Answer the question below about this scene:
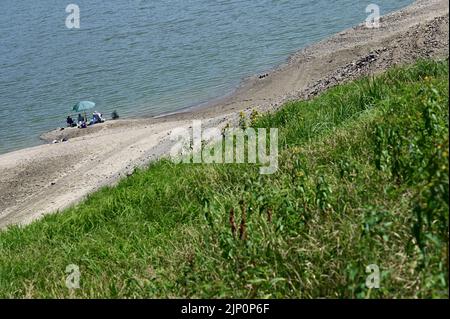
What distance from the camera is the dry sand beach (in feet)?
65.4

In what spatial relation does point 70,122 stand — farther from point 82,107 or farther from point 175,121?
point 175,121

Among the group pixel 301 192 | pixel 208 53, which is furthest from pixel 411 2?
pixel 301 192

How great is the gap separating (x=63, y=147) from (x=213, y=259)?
20.9m

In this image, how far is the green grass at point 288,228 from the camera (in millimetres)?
5699

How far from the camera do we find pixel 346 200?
7.58m

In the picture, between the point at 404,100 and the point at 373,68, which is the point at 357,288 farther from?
the point at 373,68

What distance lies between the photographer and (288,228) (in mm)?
7395

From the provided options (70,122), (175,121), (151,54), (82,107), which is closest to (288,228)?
(175,121)

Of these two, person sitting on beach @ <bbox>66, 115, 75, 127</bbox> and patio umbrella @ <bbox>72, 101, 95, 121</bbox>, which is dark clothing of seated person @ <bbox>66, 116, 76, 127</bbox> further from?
patio umbrella @ <bbox>72, 101, 95, 121</bbox>

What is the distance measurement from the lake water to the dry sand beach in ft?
7.08

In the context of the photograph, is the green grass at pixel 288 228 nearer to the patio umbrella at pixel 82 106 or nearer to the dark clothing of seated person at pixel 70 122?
the patio umbrella at pixel 82 106

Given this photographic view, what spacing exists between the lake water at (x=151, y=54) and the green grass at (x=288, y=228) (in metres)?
18.4

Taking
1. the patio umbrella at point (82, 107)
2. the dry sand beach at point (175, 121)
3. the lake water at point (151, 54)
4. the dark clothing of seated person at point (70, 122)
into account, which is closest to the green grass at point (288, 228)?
the dry sand beach at point (175, 121)
